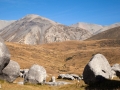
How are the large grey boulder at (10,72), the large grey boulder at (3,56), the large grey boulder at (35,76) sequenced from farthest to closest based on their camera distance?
the large grey boulder at (35,76), the large grey boulder at (10,72), the large grey boulder at (3,56)

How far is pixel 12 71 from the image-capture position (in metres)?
30.3

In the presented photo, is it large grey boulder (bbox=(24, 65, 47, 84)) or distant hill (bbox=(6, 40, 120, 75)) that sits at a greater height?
distant hill (bbox=(6, 40, 120, 75))

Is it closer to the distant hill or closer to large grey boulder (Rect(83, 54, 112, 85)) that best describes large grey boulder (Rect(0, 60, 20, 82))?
large grey boulder (Rect(83, 54, 112, 85))

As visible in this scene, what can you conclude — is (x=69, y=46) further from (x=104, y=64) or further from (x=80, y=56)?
(x=104, y=64)

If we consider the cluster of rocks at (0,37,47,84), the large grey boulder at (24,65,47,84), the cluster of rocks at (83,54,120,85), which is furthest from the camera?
the large grey boulder at (24,65,47,84)

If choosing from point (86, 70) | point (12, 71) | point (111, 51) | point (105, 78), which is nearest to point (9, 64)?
point (12, 71)

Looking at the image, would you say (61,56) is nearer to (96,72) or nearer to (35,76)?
(35,76)

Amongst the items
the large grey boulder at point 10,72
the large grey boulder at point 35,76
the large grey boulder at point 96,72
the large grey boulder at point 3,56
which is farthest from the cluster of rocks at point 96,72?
the large grey boulder at point 3,56

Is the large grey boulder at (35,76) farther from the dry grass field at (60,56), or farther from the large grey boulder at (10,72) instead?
the large grey boulder at (10,72)

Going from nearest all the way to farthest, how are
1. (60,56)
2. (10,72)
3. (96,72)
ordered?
(96,72), (10,72), (60,56)

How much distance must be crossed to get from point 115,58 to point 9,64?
286 ft

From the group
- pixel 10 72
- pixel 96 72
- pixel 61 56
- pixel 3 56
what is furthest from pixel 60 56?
pixel 3 56

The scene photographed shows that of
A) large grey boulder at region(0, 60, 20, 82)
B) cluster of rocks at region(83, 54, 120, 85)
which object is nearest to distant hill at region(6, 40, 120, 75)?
large grey boulder at region(0, 60, 20, 82)

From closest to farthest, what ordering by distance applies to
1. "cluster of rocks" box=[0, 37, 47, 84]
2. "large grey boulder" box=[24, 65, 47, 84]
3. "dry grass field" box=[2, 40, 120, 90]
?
"cluster of rocks" box=[0, 37, 47, 84], "large grey boulder" box=[24, 65, 47, 84], "dry grass field" box=[2, 40, 120, 90]
